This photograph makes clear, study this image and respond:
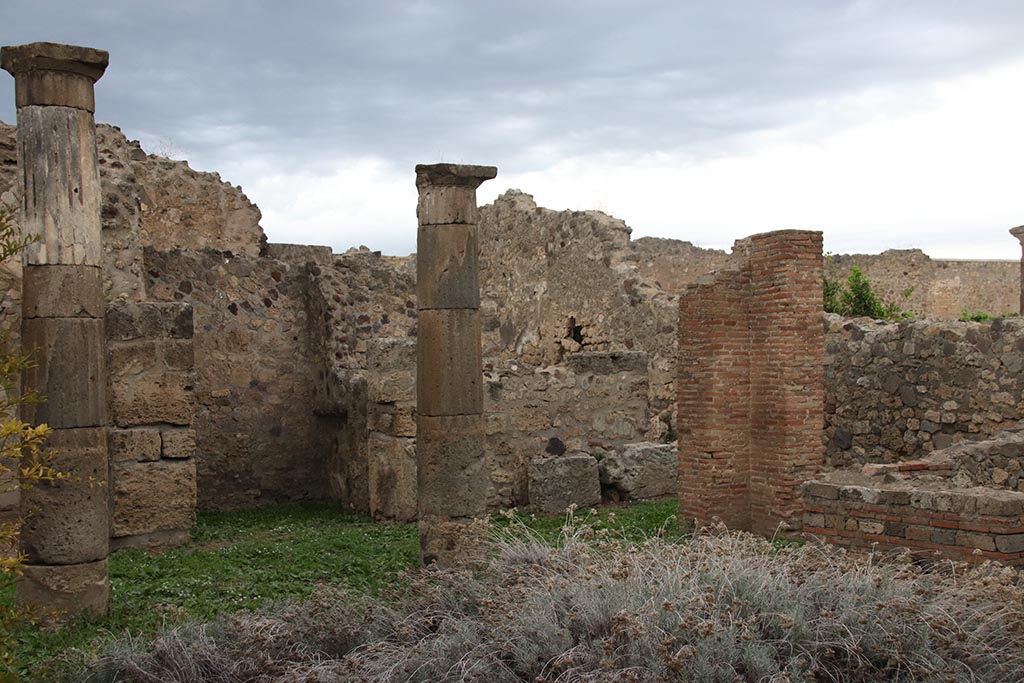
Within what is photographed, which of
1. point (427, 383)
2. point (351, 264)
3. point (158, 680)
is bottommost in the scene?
point (158, 680)

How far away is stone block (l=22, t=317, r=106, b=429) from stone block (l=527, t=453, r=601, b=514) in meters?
5.47

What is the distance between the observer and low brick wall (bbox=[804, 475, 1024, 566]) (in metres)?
7.28

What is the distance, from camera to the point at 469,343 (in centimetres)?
795

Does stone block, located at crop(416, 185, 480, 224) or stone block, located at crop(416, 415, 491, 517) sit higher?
stone block, located at crop(416, 185, 480, 224)

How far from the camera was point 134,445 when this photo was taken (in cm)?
884

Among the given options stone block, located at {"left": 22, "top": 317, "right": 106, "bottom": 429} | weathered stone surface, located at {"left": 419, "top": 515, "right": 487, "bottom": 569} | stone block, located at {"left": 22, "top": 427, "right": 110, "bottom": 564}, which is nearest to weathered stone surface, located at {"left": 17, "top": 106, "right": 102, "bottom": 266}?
stone block, located at {"left": 22, "top": 317, "right": 106, "bottom": 429}

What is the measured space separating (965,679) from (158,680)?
4.01m

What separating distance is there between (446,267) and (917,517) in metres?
3.93

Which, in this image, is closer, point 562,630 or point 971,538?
point 562,630

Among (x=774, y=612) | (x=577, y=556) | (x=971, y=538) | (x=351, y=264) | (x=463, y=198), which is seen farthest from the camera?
(x=351, y=264)

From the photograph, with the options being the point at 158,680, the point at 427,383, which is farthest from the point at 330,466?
the point at 158,680

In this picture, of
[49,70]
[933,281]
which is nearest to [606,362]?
[49,70]

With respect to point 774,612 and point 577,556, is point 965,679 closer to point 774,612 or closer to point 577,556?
point 774,612

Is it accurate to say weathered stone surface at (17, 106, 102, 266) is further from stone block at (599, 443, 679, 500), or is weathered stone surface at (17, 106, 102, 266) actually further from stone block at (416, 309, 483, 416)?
stone block at (599, 443, 679, 500)
